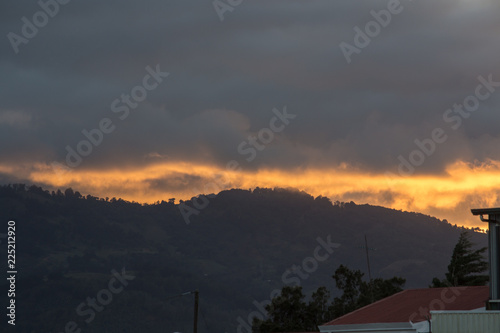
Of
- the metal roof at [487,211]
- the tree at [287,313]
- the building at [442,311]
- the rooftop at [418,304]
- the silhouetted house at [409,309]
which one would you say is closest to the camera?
the building at [442,311]

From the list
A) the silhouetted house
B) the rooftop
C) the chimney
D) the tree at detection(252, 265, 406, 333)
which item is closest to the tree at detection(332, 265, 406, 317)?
the tree at detection(252, 265, 406, 333)

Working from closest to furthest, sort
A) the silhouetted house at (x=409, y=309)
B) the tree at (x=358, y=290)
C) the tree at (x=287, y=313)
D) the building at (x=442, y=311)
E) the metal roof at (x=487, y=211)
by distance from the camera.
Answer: the building at (x=442, y=311)
the metal roof at (x=487, y=211)
the silhouetted house at (x=409, y=309)
the tree at (x=287, y=313)
the tree at (x=358, y=290)

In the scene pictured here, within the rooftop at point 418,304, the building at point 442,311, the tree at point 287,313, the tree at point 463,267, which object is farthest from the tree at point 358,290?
the building at point 442,311

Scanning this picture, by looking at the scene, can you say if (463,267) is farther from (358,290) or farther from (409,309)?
(409,309)

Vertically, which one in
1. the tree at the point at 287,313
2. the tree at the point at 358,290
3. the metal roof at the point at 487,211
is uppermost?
the metal roof at the point at 487,211

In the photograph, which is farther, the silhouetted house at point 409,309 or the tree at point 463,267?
the tree at point 463,267

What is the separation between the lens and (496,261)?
39.4 m

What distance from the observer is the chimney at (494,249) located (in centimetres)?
3912

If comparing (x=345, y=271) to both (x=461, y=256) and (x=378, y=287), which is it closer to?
(x=378, y=287)

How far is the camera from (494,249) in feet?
130

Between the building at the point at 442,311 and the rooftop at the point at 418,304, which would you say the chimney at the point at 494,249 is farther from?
the rooftop at the point at 418,304

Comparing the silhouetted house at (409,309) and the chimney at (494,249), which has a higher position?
the chimney at (494,249)

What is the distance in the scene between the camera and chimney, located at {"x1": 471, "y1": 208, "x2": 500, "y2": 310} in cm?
3912

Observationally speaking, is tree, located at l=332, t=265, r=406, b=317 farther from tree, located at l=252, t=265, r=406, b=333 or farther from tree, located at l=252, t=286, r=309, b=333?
tree, located at l=252, t=286, r=309, b=333
